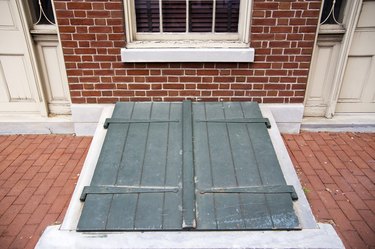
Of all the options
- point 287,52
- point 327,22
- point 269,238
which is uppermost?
point 327,22

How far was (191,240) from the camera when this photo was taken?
→ 2.19 m

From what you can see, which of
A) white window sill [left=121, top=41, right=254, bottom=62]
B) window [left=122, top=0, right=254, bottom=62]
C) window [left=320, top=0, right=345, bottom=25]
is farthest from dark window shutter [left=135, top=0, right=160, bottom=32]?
window [left=320, top=0, right=345, bottom=25]

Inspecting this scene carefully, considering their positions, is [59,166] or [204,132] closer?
[204,132]

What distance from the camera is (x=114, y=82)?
147 inches

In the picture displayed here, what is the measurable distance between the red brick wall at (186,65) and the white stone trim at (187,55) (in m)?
0.09

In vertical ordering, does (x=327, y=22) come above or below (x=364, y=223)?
above

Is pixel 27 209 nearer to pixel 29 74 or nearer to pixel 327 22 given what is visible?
pixel 29 74

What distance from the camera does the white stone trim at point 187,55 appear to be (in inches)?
139

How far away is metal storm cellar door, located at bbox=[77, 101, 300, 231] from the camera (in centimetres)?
232

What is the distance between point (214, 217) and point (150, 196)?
1.78ft

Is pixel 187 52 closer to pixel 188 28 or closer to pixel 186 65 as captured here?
pixel 186 65

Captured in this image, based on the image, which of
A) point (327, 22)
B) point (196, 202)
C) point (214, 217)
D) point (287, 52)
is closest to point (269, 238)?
point (214, 217)

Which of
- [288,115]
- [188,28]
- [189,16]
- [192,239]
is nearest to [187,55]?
[188,28]

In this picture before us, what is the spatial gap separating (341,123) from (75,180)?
343 centimetres
